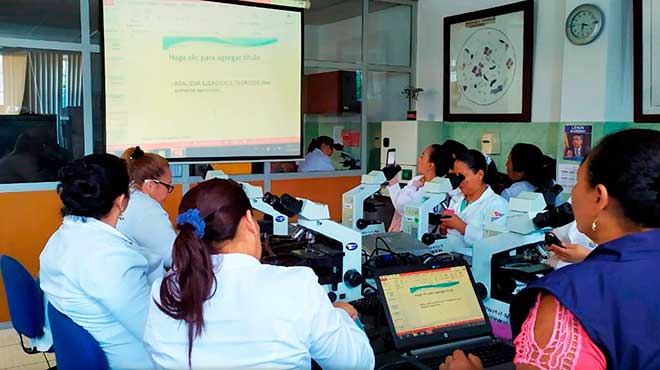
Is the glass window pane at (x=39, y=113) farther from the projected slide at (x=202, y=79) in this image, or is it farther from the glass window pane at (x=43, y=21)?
the projected slide at (x=202, y=79)

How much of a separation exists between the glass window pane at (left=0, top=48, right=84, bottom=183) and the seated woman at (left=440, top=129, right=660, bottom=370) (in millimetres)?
3676

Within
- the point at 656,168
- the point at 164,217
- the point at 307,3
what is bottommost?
the point at 164,217

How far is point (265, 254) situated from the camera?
2.15 m

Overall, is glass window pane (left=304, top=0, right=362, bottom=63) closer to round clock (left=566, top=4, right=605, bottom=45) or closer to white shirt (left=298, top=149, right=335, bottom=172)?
white shirt (left=298, top=149, right=335, bottom=172)

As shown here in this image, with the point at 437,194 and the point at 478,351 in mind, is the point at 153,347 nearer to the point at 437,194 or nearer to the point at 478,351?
the point at 478,351

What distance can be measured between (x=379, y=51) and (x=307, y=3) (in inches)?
54.1

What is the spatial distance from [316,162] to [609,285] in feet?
13.7

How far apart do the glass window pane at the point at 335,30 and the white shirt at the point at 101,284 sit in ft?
12.5

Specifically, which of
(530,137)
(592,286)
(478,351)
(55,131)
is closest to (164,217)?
(478,351)

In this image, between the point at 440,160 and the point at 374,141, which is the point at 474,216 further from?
the point at 374,141

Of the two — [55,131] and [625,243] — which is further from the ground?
[55,131]

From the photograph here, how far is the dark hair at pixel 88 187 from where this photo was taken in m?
1.76

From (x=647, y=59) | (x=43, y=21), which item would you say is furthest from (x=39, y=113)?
(x=647, y=59)

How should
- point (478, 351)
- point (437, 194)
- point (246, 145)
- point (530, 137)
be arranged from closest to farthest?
point (478, 351) < point (437, 194) < point (246, 145) < point (530, 137)
